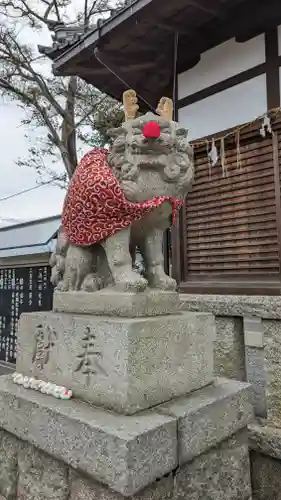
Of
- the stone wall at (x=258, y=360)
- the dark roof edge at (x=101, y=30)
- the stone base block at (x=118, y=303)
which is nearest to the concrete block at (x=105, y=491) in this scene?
the stone base block at (x=118, y=303)

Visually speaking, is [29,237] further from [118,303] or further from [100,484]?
[100,484]

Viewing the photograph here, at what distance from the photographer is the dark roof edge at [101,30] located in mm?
3468

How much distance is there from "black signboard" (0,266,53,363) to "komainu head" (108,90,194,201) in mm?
3815

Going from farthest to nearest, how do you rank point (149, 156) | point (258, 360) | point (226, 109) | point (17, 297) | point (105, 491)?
point (17, 297) < point (226, 109) < point (258, 360) < point (149, 156) < point (105, 491)

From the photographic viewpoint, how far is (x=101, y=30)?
12.7 ft

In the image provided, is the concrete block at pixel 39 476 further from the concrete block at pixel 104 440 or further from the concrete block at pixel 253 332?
the concrete block at pixel 253 332

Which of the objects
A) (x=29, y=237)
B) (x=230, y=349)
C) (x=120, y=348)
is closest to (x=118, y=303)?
(x=120, y=348)

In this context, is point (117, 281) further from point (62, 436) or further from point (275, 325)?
point (275, 325)

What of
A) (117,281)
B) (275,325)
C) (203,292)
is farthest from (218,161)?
(117,281)

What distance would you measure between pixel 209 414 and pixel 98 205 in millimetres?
1274

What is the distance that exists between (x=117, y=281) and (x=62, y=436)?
2.66 ft

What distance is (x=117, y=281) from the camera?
2014 mm

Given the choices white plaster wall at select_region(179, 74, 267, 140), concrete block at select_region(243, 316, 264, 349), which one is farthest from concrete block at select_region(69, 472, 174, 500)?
white plaster wall at select_region(179, 74, 267, 140)

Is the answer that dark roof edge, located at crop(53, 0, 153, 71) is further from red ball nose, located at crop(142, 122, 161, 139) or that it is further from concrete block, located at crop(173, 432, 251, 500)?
concrete block, located at crop(173, 432, 251, 500)
